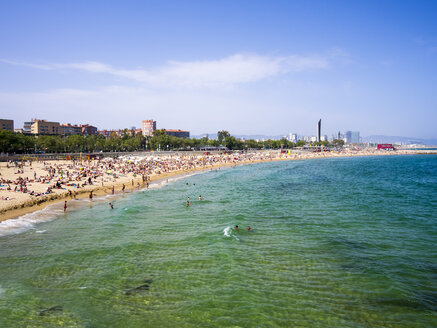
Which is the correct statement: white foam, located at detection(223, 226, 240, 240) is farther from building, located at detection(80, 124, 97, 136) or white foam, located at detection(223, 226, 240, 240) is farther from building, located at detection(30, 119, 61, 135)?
building, located at detection(80, 124, 97, 136)

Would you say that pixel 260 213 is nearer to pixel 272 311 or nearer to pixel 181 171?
pixel 272 311

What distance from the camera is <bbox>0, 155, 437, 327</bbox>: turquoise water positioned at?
976 centimetres

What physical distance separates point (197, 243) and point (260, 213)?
8890 mm

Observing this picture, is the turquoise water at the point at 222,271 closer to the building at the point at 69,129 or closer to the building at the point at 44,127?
the building at the point at 44,127

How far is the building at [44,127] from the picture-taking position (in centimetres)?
13925

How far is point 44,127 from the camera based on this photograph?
468 ft

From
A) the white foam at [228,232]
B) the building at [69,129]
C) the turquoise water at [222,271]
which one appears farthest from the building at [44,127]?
the white foam at [228,232]

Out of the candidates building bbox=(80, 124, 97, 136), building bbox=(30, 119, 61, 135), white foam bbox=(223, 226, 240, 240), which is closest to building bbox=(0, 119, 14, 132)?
building bbox=(30, 119, 61, 135)

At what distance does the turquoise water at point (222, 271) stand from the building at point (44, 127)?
14083cm

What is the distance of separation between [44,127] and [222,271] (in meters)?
159

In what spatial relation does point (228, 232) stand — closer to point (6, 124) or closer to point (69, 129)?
point (6, 124)

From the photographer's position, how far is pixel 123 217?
75.1 feet

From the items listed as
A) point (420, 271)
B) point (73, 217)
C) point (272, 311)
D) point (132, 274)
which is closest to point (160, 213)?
point (73, 217)

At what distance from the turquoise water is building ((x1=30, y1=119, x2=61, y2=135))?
14083 centimetres
